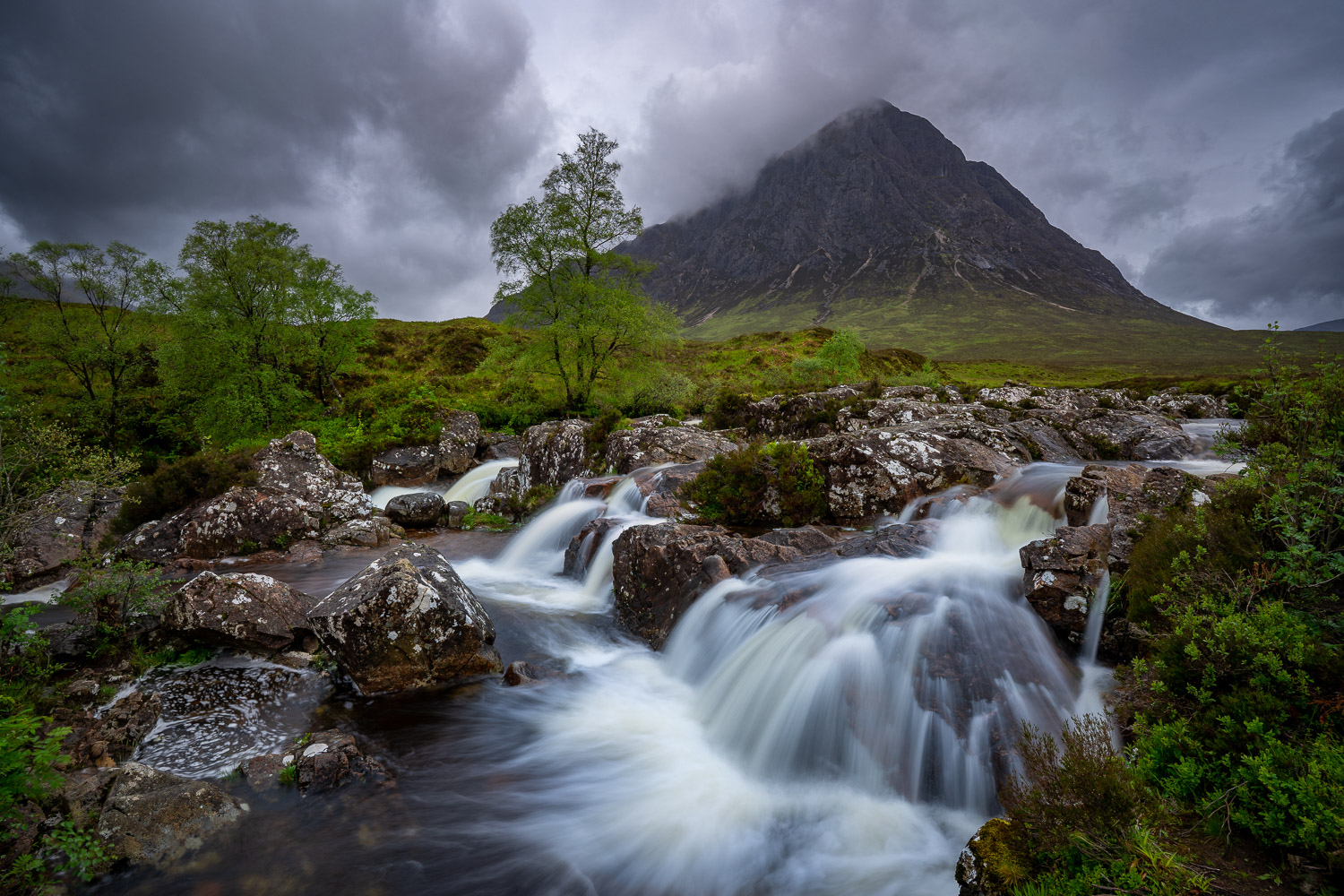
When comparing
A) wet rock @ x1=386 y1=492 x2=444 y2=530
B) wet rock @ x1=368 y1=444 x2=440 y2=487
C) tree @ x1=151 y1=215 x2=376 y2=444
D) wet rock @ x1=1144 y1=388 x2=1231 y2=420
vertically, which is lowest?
wet rock @ x1=386 y1=492 x2=444 y2=530

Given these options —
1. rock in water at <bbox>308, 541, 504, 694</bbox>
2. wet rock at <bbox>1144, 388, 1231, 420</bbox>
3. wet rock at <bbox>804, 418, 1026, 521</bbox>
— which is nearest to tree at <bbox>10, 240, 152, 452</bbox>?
rock in water at <bbox>308, 541, 504, 694</bbox>

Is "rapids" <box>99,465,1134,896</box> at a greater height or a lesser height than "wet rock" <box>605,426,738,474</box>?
lesser

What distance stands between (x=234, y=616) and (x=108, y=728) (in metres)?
2.20

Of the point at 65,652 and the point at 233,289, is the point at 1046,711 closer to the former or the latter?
the point at 65,652

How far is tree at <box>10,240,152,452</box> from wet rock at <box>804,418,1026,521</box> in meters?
30.7

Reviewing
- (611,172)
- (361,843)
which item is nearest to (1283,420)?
(361,843)

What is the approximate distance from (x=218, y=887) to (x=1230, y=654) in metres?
8.03

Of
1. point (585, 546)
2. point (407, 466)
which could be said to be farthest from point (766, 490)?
point (407, 466)

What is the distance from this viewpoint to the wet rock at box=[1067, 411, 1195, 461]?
15828 mm

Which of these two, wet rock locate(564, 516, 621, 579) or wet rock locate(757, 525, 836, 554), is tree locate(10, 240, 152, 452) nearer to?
wet rock locate(564, 516, 621, 579)

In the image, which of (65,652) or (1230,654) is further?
(65,652)

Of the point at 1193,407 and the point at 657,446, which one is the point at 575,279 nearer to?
the point at 657,446

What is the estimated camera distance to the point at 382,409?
77.5 ft

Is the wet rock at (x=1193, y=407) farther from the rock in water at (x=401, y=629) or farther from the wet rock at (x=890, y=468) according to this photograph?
the rock in water at (x=401, y=629)
